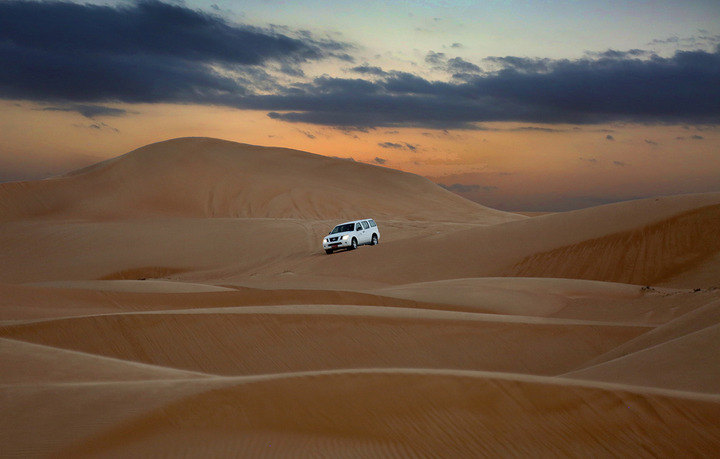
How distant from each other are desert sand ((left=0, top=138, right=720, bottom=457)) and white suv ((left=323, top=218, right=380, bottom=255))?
3205 millimetres

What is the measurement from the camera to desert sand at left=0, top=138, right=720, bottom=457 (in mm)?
4379

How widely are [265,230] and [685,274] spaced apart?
2418cm

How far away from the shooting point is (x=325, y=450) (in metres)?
4.26

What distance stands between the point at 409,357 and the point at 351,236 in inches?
815

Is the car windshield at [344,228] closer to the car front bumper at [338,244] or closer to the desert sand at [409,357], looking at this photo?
the car front bumper at [338,244]

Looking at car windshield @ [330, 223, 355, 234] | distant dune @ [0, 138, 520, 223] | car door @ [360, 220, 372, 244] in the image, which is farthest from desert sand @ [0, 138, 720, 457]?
distant dune @ [0, 138, 520, 223]

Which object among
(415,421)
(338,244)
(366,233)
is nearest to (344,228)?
(366,233)

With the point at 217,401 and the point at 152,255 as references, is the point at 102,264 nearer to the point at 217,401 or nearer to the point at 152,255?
the point at 152,255

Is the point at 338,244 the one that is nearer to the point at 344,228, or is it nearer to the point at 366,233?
the point at 344,228

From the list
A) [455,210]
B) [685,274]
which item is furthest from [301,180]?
[685,274]

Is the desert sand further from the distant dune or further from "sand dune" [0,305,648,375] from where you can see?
the distant dune

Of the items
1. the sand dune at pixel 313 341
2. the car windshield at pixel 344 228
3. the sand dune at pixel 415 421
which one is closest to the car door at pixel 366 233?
the car windshield at pixel 344 228

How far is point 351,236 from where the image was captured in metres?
29.6

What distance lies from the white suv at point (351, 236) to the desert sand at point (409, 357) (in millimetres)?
3205
